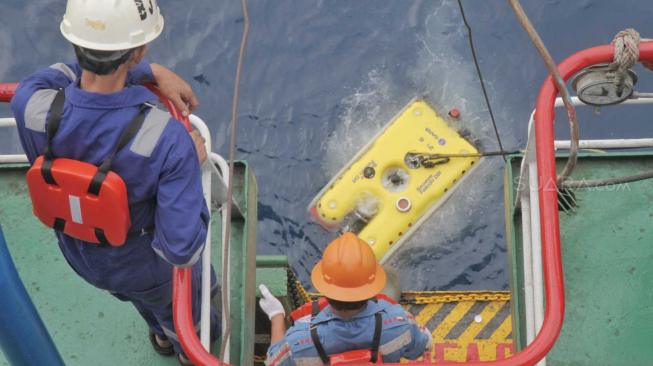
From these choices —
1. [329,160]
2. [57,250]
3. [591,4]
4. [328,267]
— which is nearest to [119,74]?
[328,267]

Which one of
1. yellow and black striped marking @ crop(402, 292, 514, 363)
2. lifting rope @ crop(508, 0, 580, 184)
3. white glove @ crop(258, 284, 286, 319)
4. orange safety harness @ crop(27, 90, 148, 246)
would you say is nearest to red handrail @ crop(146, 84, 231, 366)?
orange safety harness @ crop(27, 90, 148, 246)

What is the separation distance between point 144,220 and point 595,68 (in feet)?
6.35

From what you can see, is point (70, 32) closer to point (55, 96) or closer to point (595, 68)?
point (55, 96)

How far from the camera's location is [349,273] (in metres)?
4.06

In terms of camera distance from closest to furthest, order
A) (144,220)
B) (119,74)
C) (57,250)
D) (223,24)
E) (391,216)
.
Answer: (119,74)
(144,220)
(57,250)
(391,216)
(223,24)

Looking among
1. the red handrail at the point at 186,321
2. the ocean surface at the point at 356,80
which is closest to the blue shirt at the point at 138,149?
the red handrail at the point at 186,321

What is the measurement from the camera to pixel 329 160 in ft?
25.4

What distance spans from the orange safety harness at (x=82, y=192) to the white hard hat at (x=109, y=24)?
0.24 m

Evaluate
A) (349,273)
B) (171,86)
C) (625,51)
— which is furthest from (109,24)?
(625,51)

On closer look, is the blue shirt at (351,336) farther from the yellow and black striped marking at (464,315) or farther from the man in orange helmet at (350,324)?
the yellow and black striped marking at (464,315)

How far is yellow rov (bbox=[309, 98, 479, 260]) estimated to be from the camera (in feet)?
22.9

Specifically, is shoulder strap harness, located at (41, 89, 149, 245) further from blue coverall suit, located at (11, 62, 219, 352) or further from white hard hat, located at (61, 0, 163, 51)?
white hard hat, located at (61, 0, 163, 51)

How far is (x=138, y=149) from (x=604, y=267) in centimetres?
271

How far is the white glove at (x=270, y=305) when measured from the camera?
16.7ft
